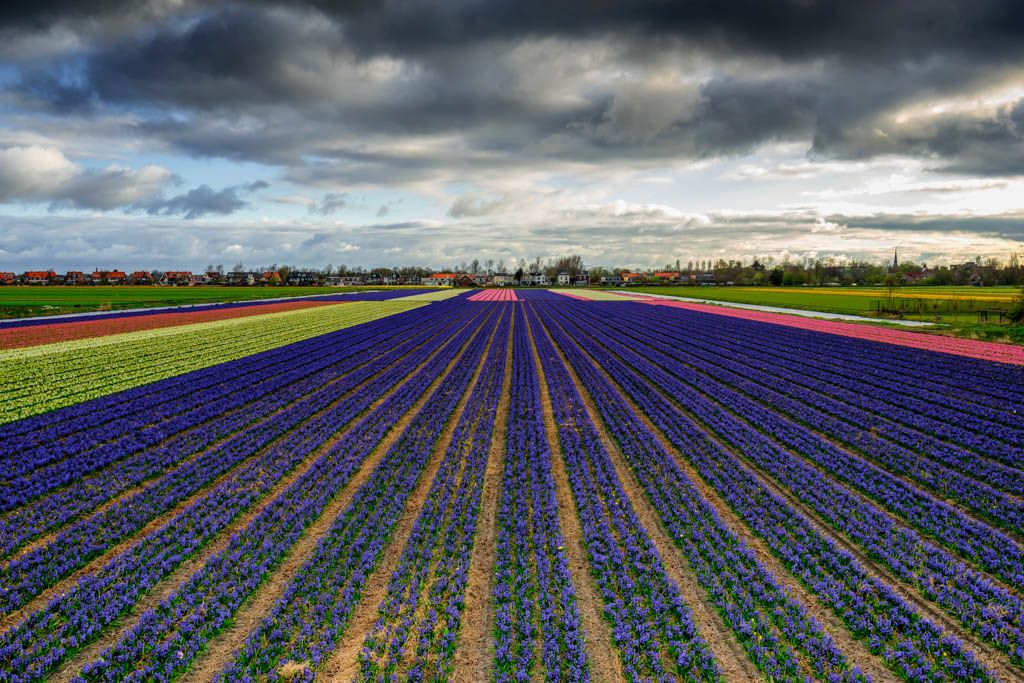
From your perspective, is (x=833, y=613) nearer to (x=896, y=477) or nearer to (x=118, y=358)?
(x=896, y=477)

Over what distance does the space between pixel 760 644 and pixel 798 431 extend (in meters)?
9.74

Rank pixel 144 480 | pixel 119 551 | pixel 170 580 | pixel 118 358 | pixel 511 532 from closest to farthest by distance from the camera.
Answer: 1. pixel 170 580
2. pixel 119 551
3. pixel 511 532
4. pixel 144 480
5. pixel 118 358

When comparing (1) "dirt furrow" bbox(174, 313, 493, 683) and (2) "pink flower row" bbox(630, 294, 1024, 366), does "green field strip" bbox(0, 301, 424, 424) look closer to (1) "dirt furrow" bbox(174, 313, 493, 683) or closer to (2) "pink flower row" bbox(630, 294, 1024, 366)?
(1) "dirt furrow" bbox(174, 313, 493, 683)

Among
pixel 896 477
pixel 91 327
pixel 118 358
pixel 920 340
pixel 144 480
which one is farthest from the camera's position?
pixel 91 327

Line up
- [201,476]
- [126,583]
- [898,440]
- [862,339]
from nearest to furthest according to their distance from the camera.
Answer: [126,583], [201,476], [898,440], [862,339]

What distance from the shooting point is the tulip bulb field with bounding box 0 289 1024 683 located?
614cm

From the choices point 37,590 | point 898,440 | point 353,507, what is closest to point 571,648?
point 353,507

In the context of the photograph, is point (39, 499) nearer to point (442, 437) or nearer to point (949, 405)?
point (442, 437)

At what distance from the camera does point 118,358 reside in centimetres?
2581

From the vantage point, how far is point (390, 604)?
6.89 metres

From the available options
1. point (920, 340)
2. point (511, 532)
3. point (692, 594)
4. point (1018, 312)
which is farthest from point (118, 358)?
point (1018, 312)

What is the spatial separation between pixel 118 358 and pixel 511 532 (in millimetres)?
26482

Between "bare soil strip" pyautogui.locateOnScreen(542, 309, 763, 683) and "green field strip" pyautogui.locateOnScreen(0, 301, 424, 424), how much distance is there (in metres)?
18.3

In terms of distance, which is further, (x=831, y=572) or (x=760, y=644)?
(x=831, y=572)
